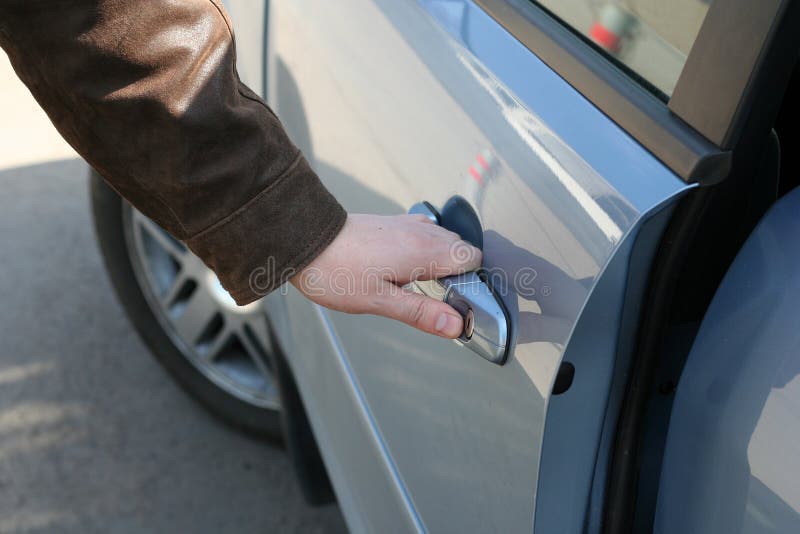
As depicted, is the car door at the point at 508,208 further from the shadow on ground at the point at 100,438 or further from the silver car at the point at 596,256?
the shadow on ground at the point at 100,438

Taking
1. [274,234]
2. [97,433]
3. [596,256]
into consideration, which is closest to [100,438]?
[97,433]

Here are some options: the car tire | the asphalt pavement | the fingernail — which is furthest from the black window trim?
the asphalt pavement

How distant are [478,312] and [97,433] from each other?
182 cm

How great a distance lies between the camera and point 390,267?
0.93 metres

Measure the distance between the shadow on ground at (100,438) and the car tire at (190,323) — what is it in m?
0.15

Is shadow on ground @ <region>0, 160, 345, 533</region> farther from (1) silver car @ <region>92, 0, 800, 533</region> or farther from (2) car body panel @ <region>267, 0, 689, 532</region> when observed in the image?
(1) silver car @ <region>92, 0, 800, 533</region>

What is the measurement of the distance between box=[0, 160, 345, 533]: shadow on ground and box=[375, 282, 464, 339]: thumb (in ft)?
4.54

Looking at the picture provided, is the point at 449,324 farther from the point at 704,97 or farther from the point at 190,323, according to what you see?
the point at 190,323

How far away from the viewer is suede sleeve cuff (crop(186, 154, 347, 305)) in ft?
3.00

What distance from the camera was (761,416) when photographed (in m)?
0.74

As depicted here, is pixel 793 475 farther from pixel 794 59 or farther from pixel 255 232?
pixel 255 232

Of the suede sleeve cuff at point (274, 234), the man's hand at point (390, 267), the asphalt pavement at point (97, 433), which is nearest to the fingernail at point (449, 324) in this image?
the man's hand at point (390, 267)

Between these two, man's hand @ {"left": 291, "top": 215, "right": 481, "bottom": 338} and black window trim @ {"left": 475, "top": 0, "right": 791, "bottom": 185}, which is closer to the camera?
black window trim @ {"left": 475, "top": 0, "right": 791, "bottom": 185}

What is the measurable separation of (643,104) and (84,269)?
8.09 ft
